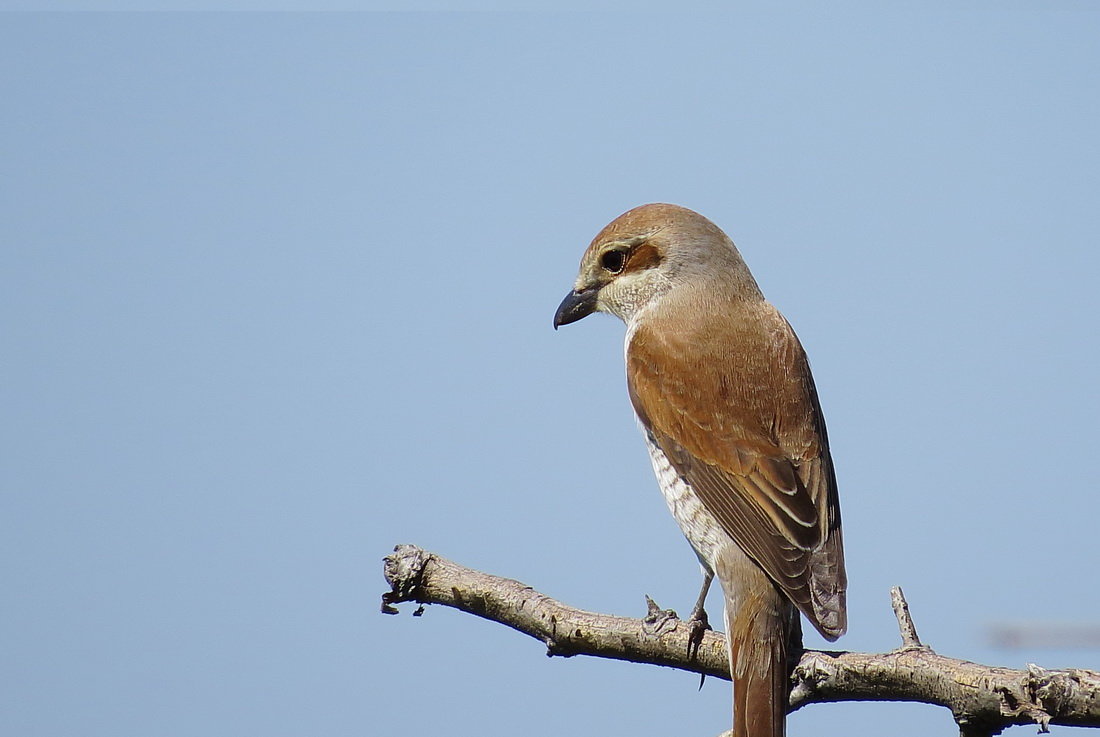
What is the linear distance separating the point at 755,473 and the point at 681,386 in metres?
0.54

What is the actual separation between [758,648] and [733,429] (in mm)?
954

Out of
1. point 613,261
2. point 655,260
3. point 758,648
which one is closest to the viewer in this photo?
point 758,648

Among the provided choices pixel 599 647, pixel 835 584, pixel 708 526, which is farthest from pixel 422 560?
pixel 835 584

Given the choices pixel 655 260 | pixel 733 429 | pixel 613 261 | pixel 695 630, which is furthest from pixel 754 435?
pixel 613 261

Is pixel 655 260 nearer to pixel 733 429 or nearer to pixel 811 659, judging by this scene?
pixel 733 429

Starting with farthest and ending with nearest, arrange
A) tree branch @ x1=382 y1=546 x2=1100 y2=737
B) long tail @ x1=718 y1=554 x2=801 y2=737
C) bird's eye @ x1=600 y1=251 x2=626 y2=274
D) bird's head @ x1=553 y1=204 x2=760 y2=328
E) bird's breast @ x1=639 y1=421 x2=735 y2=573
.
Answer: bird's eye @ x1=600 y1=251 x2=626 y2=274
bird's head @ x1=553 y1=204 x2=760 y2=328
bird's breast @ x1=639 y1=421 x2=735 y2=573
long tail @ x1=718 y1=554 x2=801 y2=737
tree branch @ x1=382 y1=546 x2=1100 y2=737

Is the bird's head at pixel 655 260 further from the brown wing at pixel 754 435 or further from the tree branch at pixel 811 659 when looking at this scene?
the tree branch at pixel 811 659

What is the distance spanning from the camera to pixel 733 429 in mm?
4613

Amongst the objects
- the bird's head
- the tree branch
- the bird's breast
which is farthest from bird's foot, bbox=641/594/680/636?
the bird's head

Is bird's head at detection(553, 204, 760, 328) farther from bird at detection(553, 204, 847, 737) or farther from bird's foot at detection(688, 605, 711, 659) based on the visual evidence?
bird's foot at detection(688, 605, 711, 659)

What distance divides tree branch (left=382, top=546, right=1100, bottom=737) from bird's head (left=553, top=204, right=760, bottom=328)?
1701 millimetres

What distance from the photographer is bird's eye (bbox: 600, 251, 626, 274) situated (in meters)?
5.47

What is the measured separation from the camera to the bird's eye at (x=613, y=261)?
547 cm

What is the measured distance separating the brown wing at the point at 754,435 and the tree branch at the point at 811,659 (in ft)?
0.65
